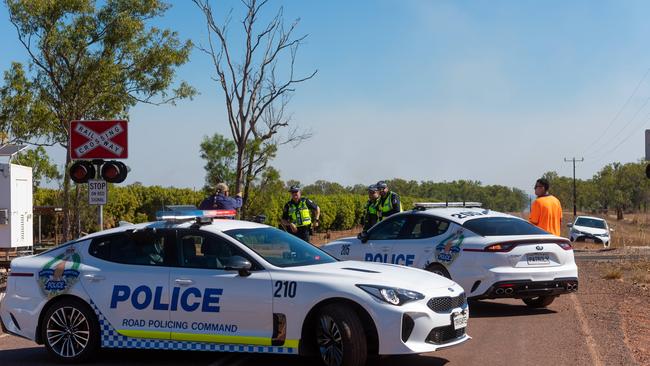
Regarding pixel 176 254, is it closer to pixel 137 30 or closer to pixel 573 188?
pixel 137 30

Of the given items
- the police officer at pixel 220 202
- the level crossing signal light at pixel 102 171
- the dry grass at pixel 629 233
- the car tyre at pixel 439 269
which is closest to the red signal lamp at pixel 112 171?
the level crossing signal light at pixel 102 171

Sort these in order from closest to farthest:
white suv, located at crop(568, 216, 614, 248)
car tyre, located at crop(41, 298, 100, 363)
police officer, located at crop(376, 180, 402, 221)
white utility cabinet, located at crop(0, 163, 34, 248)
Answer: car tyre, located at crop(41, 298, 100, 363) → white utility cabinet, located at crop(0, 163, 34, 248) → police officer, located at crop(376, 180, 402, 221) → white suv, located at crop(568, 216, 614, 248)

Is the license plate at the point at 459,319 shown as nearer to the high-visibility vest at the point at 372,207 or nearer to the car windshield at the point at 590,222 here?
the high-visibility vest at the point at 372,207

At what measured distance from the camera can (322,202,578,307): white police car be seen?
11.2 metres

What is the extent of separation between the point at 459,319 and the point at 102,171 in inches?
279

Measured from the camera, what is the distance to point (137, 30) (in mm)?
19500

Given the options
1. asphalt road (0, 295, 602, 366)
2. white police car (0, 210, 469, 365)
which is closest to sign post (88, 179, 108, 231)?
asphalt road (0, 295, 602, 366)

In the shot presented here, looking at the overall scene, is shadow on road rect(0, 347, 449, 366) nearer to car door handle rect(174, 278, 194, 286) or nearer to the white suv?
car door handle rect(174, 278, 194, 286)

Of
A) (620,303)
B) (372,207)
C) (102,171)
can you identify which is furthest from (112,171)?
(620,303)

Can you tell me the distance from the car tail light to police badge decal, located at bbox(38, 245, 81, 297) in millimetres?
5310

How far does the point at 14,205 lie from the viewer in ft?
50.8

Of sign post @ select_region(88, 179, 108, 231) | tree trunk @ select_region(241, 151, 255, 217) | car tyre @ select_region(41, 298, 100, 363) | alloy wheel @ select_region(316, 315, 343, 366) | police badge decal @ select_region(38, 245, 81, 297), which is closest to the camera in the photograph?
alloy wheel @ select_region(316, 315, 343, 366)

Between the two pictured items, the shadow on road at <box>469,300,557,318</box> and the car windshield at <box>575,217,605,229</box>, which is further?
the car windshield at <box>575,217,605,229</box>

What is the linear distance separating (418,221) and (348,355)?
5.30 meters
